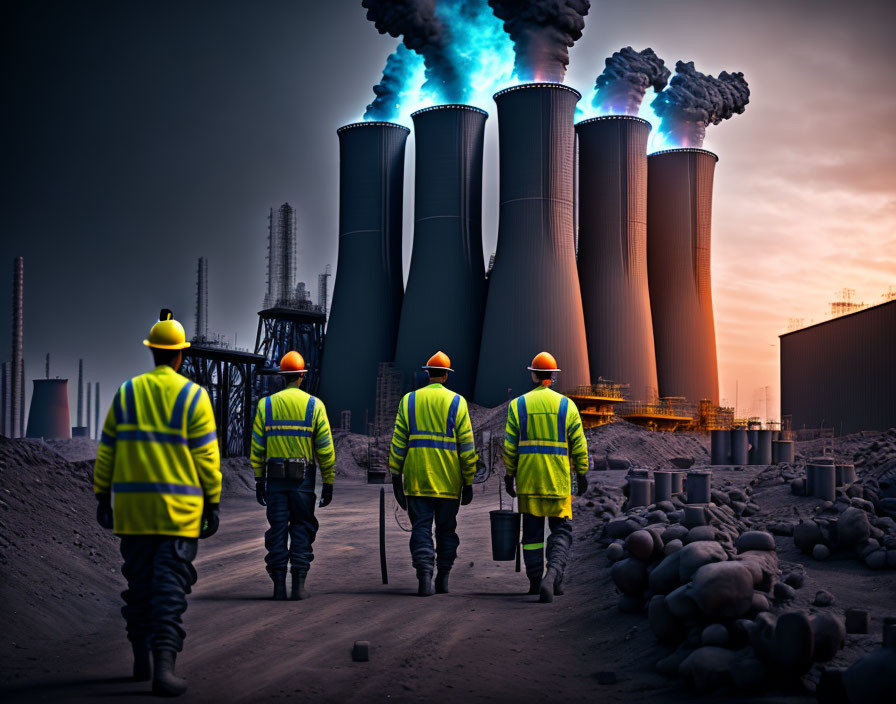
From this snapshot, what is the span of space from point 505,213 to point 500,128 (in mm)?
3645

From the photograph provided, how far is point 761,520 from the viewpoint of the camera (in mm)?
11070

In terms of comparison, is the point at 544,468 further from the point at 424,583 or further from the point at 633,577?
the point at 424,583

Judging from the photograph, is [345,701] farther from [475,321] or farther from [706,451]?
[475,321]

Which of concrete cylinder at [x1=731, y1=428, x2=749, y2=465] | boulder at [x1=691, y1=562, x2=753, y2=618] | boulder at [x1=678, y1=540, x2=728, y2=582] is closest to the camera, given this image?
boulder at [x1=691, y1=562, x2=753, y2=618]

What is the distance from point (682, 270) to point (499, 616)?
3944 cm

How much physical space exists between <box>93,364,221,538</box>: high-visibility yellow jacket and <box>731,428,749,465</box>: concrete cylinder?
20359 mm

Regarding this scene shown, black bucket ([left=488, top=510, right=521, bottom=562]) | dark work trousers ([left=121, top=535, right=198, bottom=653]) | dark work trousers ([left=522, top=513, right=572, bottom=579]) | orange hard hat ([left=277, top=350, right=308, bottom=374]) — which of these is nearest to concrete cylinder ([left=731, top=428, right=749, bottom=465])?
black bucket ([left=488, top=510, right=521, bottom=562])

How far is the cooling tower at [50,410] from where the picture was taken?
4581 cm

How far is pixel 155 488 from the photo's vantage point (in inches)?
198

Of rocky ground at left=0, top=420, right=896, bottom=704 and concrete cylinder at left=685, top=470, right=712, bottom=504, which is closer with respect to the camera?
rocky ground at left=0, top=420, right=896, bottom=704

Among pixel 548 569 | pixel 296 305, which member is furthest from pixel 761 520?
pixel 296 305

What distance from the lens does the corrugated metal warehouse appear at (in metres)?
36.4

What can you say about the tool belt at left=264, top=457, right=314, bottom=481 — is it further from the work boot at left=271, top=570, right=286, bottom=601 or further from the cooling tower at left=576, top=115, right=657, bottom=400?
the cooling tower at left=576, top=115, right=657, bottom=400

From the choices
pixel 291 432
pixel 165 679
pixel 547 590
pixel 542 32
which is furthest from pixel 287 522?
pixel 542 32
